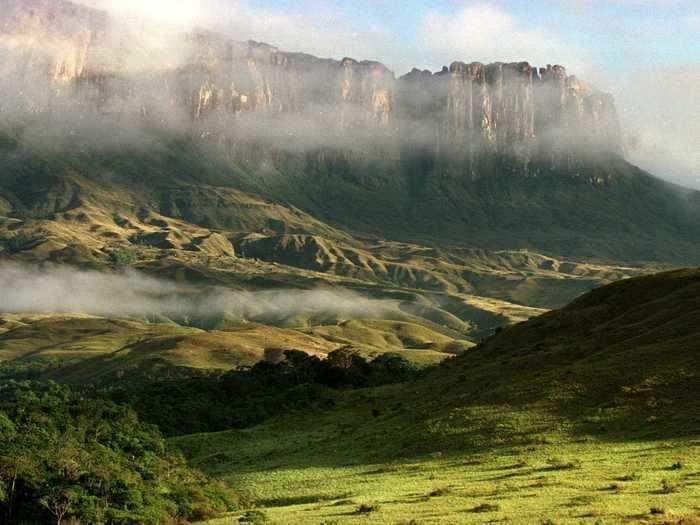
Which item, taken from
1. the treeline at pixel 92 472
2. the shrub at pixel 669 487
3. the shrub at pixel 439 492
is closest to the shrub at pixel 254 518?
the treeline at pixel 92 472

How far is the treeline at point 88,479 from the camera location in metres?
60.6

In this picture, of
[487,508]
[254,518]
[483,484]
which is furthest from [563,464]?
[254,518]

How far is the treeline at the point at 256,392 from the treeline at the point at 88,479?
47.9 metres

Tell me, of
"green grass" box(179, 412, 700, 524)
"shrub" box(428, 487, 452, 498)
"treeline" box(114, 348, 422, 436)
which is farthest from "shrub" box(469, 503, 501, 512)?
"treeline" box(114, 348, 422, 436)

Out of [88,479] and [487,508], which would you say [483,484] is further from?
[88,479]

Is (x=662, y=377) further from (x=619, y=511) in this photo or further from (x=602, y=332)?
(x=619, y=511)

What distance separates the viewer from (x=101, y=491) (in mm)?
61969

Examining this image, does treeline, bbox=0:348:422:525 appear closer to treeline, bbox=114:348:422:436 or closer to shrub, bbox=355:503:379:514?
shrub, bbox=355:503:379:514

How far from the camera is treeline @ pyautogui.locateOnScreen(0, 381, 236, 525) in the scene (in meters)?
60.6

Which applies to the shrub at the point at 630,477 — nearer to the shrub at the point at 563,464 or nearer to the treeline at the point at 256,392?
the shrub at the point at 563,464

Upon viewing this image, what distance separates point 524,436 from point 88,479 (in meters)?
35.0

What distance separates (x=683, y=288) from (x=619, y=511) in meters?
73.9

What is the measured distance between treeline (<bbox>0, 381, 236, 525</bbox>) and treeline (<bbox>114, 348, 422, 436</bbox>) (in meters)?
47.9

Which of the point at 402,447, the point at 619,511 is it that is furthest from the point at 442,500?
the point at 402,447
